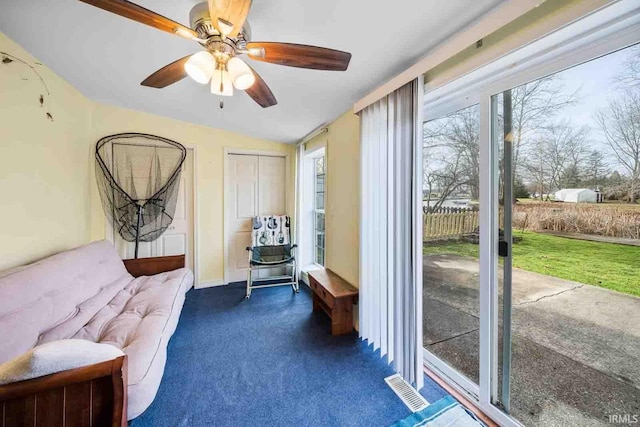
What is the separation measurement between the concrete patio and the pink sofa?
1.86 metres

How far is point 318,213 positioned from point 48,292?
104 inches

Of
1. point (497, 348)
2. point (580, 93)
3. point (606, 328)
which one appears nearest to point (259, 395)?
point (497, 348)

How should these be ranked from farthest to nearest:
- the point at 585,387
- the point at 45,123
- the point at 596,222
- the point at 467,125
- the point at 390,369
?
1. the point at 45,123
2. the point at 390,369
3. the point at 467,125
4. the point at 585,387
5. the point at 596,222

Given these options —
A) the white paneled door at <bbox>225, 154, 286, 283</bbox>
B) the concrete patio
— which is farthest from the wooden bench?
the white paneled door at <bbox>225, 154, 286, 283</bbox>

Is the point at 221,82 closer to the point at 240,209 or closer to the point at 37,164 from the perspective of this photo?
the point at 37,164

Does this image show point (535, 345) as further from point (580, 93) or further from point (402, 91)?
point (402, 91)

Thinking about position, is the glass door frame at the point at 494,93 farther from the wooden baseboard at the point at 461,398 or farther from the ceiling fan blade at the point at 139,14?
the ceiling fan blade at the point at 139,14

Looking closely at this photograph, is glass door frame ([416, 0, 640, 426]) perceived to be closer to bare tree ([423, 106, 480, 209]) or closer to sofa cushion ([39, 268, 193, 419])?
bare tree ([423, 106, 480, 209])

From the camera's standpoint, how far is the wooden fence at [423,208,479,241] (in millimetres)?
1485

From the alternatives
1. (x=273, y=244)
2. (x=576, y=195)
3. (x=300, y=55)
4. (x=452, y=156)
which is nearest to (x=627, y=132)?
(x=576, y=195)

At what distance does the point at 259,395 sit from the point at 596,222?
1.92m

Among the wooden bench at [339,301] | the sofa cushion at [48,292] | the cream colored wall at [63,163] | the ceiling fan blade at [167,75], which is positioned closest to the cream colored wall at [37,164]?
the cream colored wall at [63,163]

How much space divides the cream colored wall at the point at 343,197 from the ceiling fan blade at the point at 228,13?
1.35 metres

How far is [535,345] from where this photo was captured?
49.5 inches
